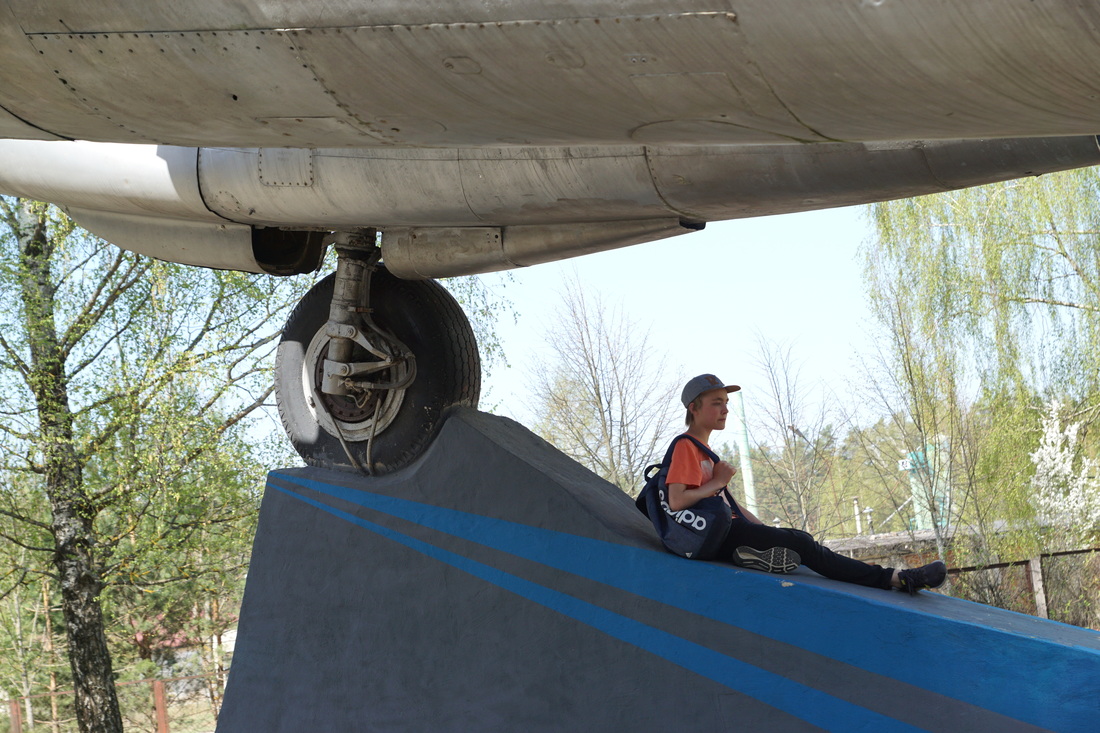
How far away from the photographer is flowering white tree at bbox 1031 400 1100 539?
17562 millimetres

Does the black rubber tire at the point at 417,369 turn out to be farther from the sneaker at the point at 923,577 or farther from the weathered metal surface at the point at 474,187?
the sneaker at the point at 923,577

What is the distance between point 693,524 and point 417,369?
211cm

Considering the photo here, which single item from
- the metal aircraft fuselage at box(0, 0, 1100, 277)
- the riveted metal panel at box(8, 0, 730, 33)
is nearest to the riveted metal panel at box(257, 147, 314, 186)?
the metal aircraft fuselage at box(0, 0, 1100, 277)

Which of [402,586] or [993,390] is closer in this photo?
[402,586]

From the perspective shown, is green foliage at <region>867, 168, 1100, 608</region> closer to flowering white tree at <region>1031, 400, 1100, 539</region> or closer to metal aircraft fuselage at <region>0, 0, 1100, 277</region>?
flowering white tree at <region>1031, 400, 1100, 539</region>

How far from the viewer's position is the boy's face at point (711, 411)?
5156 millimetres

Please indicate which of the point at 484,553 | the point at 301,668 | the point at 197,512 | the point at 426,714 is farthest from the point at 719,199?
the point at 197,512

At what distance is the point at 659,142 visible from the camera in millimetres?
2871

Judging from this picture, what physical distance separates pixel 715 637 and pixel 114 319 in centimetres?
1551

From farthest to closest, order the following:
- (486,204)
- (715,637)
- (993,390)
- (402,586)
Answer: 1. (993,390)
2. (402,586)
3. (486,204)
4. (715,637)

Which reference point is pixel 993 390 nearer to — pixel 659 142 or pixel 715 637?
pixel 715 637

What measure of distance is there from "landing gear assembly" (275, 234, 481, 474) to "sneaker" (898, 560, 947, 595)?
2.75 metres

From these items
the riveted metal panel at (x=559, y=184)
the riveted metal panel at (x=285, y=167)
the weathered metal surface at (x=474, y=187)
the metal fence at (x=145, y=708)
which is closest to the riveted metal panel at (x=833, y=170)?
the weathered metal surface at (x=474, y=187)

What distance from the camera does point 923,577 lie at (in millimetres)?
4605
